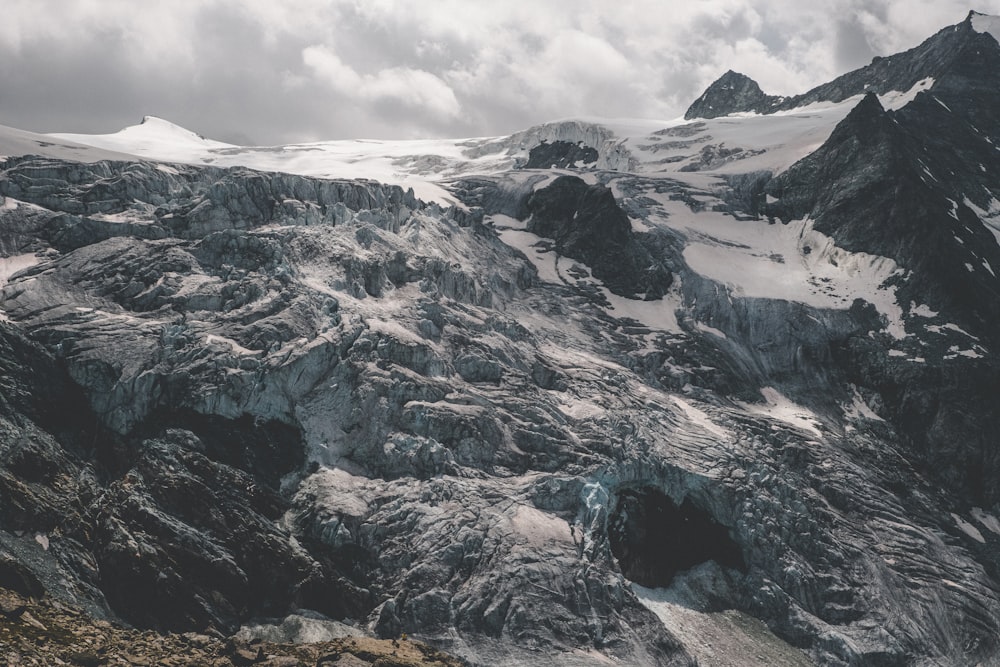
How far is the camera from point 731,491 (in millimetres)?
125375

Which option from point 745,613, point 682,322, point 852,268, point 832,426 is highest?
point 852,268

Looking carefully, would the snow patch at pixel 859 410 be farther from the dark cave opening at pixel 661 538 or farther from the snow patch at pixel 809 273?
the dark cave opening at pixel 661 538

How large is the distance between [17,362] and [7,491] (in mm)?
24522

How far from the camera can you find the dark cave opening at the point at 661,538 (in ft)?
379

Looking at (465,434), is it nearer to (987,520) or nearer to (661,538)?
(661,538)

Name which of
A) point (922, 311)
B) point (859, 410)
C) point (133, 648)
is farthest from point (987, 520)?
point (133, 648)

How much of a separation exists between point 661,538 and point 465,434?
2848 centimetres

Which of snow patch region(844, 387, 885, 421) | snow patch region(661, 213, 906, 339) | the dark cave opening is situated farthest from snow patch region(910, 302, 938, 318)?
the dark cave opening

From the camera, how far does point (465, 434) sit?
121m

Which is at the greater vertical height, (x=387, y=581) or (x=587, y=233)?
(x=587, y=233)

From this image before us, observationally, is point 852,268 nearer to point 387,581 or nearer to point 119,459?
point 387,581

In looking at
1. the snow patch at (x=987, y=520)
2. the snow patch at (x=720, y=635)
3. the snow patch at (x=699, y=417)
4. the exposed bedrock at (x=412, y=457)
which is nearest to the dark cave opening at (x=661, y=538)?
the exposed bedrock at (x=412, y=457)

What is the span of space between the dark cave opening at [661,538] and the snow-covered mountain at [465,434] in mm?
358

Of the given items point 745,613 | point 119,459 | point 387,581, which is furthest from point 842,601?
point 119,459
